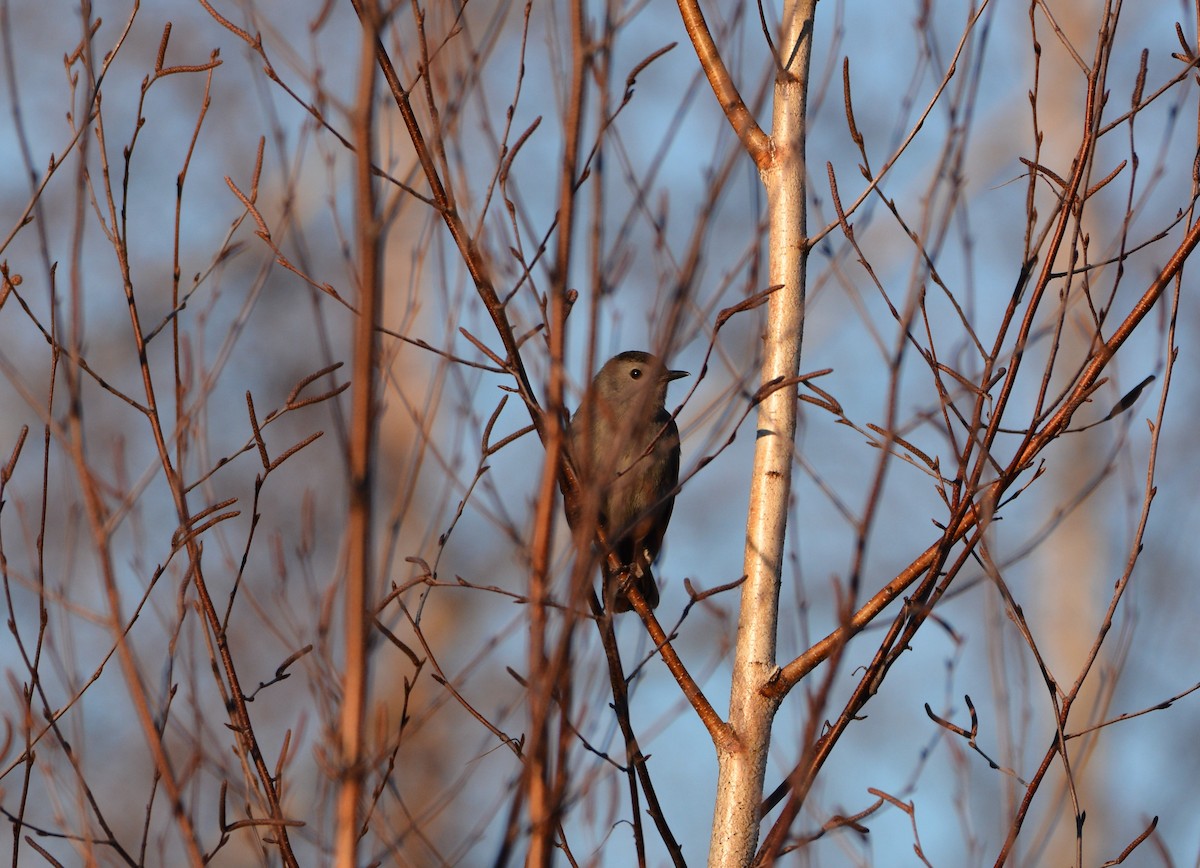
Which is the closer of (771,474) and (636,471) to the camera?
(771,474)

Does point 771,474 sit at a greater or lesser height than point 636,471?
lesser

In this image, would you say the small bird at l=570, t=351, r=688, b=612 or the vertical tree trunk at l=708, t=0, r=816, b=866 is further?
the small bird at l=570, t=351, r=688, b=612

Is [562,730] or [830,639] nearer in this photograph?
[562,730]

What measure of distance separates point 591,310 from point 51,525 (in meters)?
9.93

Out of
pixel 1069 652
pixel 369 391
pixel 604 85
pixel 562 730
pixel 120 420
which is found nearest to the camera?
pixel 369 391

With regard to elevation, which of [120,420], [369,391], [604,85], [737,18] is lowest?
[369,391]

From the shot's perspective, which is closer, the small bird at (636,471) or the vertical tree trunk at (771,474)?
the vertical tree trunk at (771,474)

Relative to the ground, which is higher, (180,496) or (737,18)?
(737,18)

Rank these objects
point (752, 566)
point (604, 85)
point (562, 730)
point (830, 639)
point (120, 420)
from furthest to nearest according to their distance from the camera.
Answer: point (120, 420), point (752, 566), point (830, 639), point (604, 85), point (562, 730)

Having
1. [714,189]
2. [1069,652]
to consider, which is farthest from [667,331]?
[1069,652]

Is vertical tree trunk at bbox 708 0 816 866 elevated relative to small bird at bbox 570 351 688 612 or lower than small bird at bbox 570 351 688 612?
lower

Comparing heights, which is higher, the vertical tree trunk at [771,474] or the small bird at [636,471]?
the small bird at [636,471]

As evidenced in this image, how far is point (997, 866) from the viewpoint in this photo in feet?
7.13

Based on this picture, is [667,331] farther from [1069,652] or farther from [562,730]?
[1069,652]
